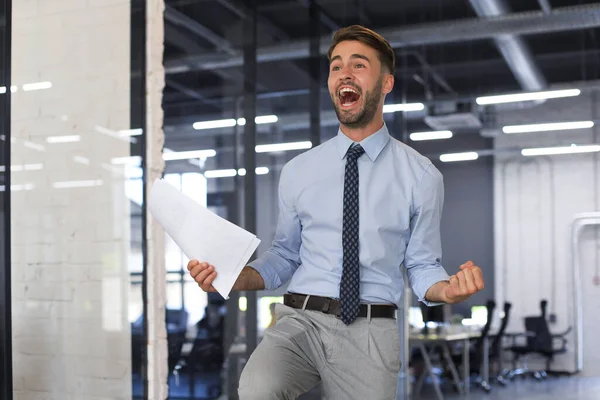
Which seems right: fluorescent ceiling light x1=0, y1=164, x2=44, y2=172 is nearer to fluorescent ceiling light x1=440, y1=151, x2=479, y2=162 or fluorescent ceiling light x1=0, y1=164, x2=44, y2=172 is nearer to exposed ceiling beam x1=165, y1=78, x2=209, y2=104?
exposed ceiling beam x1=165, y1=78, x2=209, y2=104

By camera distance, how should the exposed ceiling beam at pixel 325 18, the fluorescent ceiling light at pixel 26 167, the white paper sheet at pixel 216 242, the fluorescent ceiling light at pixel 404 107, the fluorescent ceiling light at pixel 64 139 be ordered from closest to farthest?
the white paper sheet at pixel 216 242 → the fluorescent ceiling light at pixel 26 167 → the fluorescent ceiling light at pixel 64 139 → the fluorescent ceiling light at pixel 404 107 → the exposed ceiling beam at pixel 325 18

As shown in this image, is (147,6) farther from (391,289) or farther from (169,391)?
(391,289)

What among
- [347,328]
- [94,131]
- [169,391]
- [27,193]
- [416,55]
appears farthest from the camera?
[416,55]

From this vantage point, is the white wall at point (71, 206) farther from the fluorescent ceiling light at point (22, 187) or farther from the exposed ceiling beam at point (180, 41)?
the exposed ceiling beam at point (180, 41)

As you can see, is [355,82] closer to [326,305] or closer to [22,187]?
[326,305]

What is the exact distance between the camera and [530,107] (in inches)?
197

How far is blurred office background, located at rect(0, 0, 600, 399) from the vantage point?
4.24 m

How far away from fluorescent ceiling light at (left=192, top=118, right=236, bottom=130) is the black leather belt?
2.85 m

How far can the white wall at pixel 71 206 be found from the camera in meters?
3.80

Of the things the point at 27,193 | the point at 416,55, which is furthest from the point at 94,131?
the point at 416,55

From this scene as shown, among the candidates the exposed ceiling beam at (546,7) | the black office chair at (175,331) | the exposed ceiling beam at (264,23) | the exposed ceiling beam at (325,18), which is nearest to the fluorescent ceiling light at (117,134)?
the black office chair at (175,331)

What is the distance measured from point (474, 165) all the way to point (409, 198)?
8.94 ft

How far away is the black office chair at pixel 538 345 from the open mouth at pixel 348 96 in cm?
Answer: 297

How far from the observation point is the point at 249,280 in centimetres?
234
